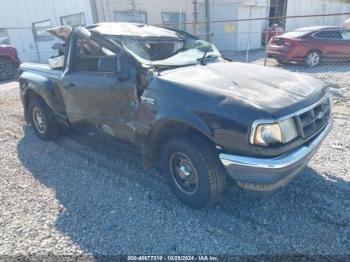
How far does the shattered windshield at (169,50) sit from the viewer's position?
3.33 meters

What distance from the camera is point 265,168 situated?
2.31 m

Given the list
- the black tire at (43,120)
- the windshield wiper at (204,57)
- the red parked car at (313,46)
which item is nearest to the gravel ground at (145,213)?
the black tire at (43,120)

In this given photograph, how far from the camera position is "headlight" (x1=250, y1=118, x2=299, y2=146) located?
7.56 feet

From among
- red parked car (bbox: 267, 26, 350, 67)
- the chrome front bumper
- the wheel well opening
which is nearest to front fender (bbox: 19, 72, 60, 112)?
the wheel well opening

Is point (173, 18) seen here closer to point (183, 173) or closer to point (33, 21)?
point (33, 21)

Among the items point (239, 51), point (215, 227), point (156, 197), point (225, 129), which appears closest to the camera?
point (225, 129)

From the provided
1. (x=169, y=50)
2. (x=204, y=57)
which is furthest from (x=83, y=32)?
(x=204, y=57)

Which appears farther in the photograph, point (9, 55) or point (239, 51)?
point (239, 51)

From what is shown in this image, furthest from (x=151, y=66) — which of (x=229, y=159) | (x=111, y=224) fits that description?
(x=111, y=224)

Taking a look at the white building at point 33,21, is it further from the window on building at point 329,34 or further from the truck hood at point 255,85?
the truck hood at point 255,85

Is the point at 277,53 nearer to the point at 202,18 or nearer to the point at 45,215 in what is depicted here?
the point at 202,18

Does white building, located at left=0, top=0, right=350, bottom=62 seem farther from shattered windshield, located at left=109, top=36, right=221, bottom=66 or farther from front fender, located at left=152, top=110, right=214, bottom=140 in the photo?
front fender, located at left=152, top=110, right=214, bottom=140

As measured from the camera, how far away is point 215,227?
277 cm

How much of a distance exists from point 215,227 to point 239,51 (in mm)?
15414
